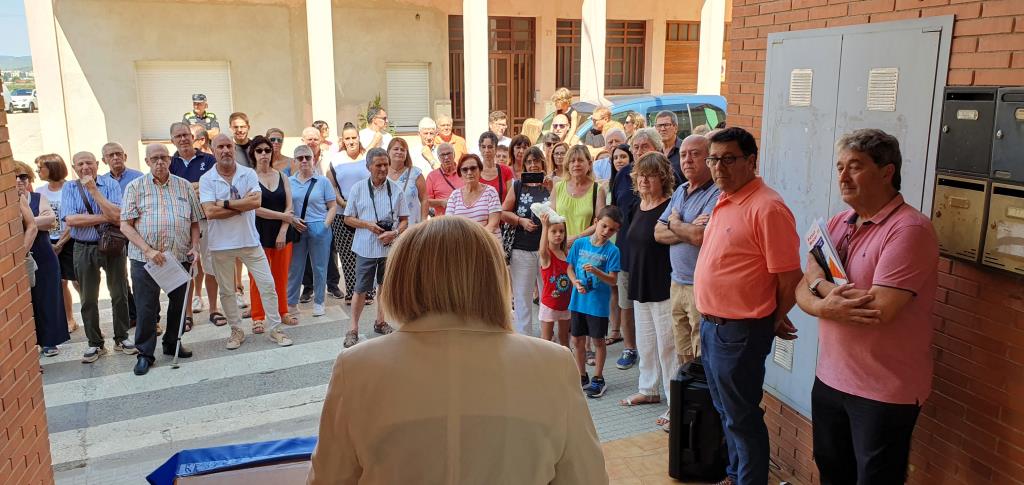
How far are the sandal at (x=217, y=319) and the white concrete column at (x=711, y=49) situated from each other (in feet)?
49.5

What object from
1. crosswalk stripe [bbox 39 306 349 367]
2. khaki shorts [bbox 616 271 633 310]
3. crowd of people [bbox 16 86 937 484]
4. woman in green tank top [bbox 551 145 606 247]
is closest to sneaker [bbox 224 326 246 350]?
crowd of people [bbox 16 86 937 484]

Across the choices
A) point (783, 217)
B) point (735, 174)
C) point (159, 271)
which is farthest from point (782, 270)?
point (159, 271)

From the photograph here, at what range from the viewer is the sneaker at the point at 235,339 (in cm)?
733

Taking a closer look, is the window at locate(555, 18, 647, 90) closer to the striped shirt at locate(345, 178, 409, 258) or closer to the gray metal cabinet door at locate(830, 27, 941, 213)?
the striped shirt at locate(345, 178, 409, 258)

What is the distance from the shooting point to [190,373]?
6734 mm

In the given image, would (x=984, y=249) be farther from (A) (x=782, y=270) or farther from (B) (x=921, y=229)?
(A) (x=782, y=270)

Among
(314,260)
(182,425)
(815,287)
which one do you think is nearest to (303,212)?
(314,260)

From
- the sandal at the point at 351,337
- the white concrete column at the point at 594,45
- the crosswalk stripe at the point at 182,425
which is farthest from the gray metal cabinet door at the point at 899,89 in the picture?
the white concrete column at the point at 594,45

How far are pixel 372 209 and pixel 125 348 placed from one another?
2.77 metres

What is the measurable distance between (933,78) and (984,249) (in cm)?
81

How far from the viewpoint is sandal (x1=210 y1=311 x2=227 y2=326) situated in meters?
8.02

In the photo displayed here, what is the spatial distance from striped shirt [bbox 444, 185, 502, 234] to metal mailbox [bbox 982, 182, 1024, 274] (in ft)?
14.3

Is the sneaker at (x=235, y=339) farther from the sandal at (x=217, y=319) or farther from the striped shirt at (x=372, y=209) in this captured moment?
the striped shirt at (x=372, y=209)

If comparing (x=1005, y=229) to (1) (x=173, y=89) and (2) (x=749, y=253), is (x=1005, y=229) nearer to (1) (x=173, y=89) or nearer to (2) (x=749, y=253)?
(2) (x=749, y=253)
